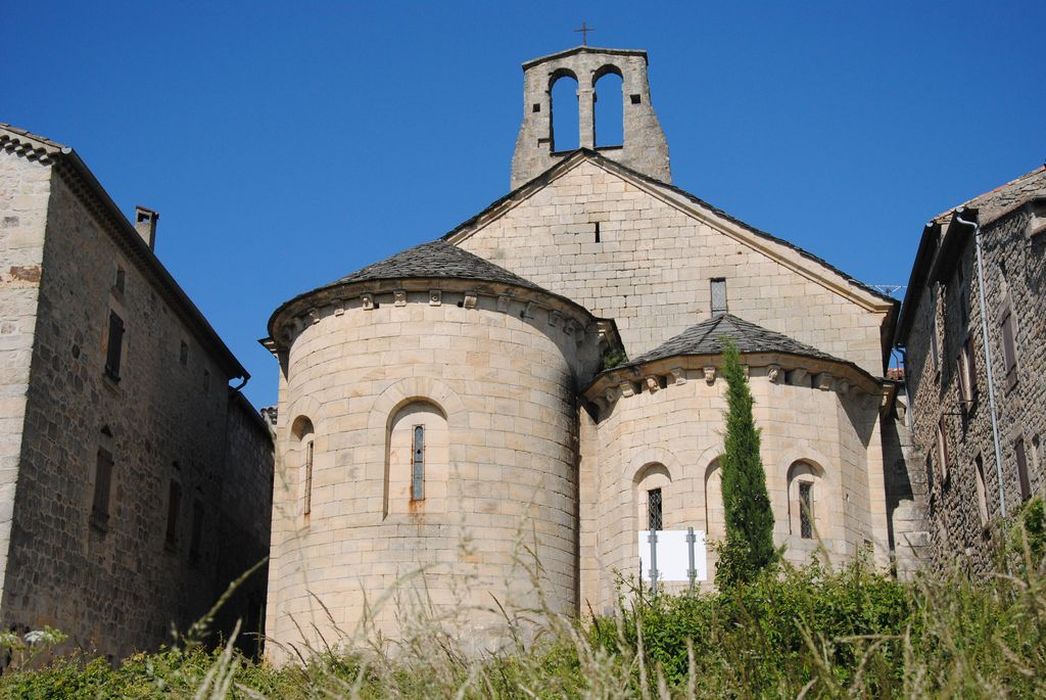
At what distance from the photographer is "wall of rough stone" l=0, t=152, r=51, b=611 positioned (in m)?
16.2

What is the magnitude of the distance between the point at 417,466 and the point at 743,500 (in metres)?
5.10

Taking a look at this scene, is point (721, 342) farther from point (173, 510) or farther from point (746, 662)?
point (746, 662)

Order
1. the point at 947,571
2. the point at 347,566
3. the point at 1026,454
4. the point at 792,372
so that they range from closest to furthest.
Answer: the point at 947,571, the point at 1026,454, the point at 347,566, the point at 792,372

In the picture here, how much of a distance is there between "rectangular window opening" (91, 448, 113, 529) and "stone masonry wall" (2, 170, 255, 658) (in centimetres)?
17

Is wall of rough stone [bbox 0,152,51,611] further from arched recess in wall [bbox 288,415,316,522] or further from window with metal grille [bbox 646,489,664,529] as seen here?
window with metal grille [bbox 646,489,664,529]

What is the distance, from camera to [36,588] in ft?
54.2

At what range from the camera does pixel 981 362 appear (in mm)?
18359

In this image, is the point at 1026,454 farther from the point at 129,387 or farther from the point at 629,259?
the point at 129,387

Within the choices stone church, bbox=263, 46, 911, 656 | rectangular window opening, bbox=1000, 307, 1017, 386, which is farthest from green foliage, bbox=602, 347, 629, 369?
rectangular window opening, bbox=1000, 307, 1017, 386

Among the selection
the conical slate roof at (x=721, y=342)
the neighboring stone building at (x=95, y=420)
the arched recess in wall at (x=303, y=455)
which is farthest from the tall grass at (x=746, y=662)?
the arched recess in wall at (x=303, y=455)

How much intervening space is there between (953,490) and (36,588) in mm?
14937

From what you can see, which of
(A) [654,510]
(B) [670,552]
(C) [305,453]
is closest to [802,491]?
(A) [654,510]

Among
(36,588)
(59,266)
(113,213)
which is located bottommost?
(36,588)

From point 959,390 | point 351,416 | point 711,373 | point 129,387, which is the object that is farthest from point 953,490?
point 129,387
